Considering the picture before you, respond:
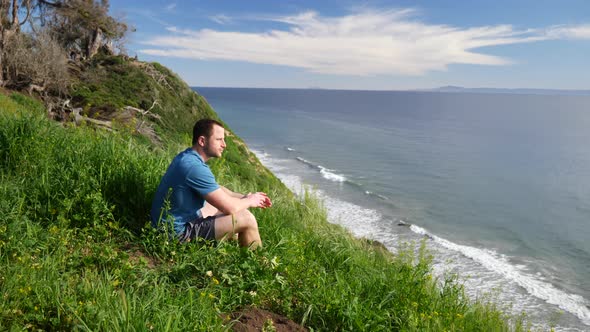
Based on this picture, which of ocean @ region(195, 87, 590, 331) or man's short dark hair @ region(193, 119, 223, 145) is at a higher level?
man's short dark hair @ region(193, 119, 223, 145)

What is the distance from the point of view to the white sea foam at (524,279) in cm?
1461

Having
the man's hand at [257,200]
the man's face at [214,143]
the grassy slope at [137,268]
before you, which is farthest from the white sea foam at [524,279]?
the man's face at [214,143]

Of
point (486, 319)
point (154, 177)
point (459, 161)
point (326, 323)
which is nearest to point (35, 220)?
point (154, 177)

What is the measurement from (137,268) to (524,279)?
54.3ft

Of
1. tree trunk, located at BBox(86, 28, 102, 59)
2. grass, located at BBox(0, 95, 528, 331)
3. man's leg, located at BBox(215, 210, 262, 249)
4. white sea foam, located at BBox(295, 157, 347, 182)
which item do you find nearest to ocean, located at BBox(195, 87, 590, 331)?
white sea foam, located at BBox(295, 157, 347, 182)

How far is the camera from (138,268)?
385cm

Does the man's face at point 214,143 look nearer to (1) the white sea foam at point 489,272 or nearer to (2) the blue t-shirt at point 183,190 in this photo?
(2) the blue t-shirt at point 183,190

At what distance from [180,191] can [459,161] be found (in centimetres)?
4319

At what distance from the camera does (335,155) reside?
4288 cm

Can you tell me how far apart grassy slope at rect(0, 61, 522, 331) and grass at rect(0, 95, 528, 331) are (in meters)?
0.01

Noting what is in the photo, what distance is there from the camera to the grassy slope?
3.10 m

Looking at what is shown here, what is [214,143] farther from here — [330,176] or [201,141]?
[330,176]

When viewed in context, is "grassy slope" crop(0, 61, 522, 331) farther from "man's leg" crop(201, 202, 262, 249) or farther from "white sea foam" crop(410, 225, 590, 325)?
"white sea foam" crop(410, 225, 590, 325)

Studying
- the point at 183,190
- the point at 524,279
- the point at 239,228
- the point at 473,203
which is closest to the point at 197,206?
the point at 183,190
